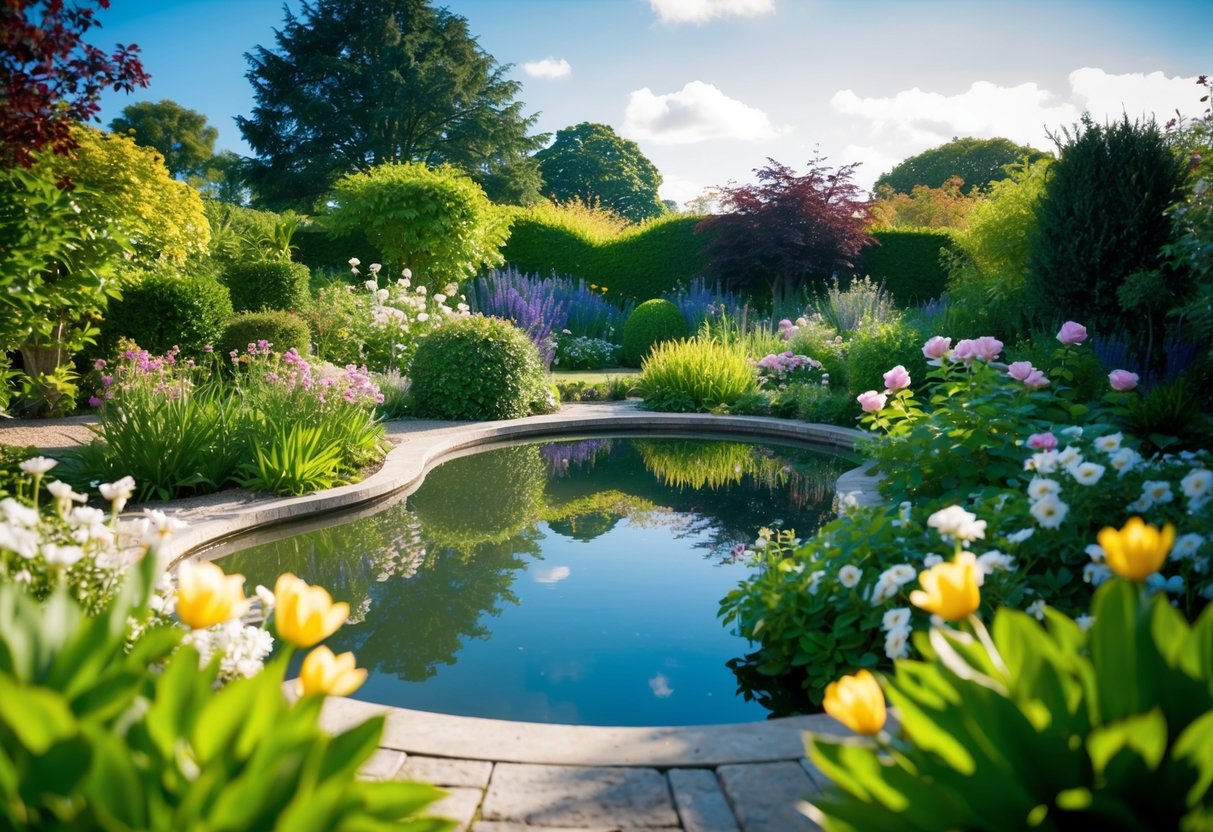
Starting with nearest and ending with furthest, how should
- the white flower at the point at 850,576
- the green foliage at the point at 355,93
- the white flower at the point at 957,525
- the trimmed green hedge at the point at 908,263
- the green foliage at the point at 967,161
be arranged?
the white flower at the point at 957,525 → the white flower at the point at 850,576 → the trimmed green hedge at the point at 908,263 → the green foliage at the point at 355,93 → the green foliage at the point at 967,161

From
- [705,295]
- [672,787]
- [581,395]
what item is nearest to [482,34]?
[705,295]

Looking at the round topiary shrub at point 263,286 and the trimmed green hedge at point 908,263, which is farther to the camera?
the trimmed green hedge at point 908,263

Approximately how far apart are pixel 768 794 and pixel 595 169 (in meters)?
36.3

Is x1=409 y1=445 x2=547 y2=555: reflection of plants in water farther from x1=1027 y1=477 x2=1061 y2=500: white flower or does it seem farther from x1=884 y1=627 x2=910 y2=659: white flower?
x1=1027 y1=477 x2=1061 y2=500: white flower

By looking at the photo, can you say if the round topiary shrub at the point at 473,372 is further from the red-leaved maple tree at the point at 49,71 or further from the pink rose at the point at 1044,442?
the pink rose at the point at 1044,442

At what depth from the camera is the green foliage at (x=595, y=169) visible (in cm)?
3616

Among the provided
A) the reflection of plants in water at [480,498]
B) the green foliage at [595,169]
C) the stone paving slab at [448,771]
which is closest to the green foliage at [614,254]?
the reflection of plants in water at [480,498]

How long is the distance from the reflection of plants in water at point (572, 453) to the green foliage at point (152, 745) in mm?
5876

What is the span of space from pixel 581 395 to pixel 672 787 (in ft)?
29.2

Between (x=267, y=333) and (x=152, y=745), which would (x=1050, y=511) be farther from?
(x=267, y=333)

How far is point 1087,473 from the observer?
8.63ft

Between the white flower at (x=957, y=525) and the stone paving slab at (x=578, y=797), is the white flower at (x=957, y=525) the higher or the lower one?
the higher one

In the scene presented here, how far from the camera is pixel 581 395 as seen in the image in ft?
35.4

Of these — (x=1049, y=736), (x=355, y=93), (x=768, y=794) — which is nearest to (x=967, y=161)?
(x=355, y=93)
